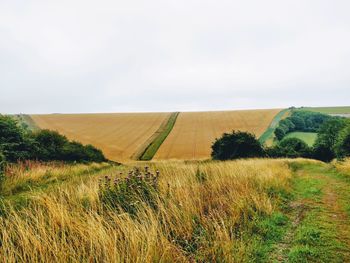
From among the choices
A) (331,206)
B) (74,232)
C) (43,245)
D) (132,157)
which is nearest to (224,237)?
(74,232)

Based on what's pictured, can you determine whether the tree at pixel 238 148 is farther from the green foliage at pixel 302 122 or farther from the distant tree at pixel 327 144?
the green foliage at pixel 302 122

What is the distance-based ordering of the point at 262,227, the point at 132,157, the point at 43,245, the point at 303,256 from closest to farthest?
the point at 43,245, the point at 303,256, the point at 262,227, the point at 132,157

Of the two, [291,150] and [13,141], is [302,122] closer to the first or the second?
[291,150]

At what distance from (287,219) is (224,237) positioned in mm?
2550

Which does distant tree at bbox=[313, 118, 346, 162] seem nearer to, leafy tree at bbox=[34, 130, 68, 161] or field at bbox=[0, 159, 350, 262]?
leafy tree at bbox=[34, 130, 68, 161]

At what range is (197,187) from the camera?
7098 mm

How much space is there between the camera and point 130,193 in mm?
6207

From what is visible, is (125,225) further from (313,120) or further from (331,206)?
(313,120)

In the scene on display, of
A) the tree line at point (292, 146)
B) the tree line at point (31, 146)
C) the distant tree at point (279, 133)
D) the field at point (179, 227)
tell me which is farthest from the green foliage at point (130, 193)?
the distant tree at point (279, 133)

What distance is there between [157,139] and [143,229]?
51.8m

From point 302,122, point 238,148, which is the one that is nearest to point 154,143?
point 238,148

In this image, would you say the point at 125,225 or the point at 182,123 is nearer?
the point at 125,225

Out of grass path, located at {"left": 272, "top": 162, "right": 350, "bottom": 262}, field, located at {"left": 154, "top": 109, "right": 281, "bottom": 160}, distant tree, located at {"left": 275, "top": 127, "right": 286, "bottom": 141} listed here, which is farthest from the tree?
grass path, located at {"left": 272, "top": 162, "right": 350, "bottom": 262}

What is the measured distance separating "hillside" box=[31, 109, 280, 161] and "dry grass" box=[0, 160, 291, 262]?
114 feet
